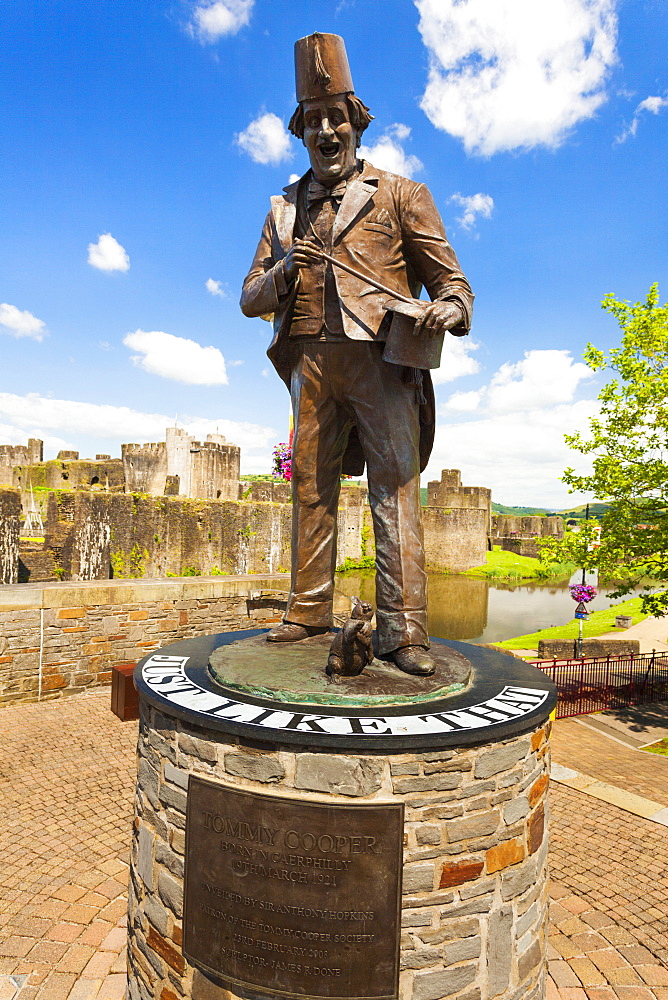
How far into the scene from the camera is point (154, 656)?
4.14 meters

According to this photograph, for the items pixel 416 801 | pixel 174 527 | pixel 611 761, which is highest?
pixel 174 527

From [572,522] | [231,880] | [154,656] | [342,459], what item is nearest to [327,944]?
[231,880]

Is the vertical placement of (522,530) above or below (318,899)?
above

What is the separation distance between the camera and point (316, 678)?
334 centimetres

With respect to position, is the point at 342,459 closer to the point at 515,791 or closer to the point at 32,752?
the point at 515,791

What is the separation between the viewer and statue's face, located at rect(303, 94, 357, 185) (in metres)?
3.72

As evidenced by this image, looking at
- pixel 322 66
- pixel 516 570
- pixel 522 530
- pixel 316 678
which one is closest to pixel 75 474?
pixel 516 570

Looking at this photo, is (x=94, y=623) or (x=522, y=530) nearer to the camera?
(x=94, y=623)

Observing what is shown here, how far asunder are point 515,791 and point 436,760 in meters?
0.55

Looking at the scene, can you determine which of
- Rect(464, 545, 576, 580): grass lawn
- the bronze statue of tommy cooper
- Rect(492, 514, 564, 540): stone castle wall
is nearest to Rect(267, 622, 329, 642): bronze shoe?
the bronze statue of tommy cooper

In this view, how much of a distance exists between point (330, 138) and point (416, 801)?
3649 millimetres

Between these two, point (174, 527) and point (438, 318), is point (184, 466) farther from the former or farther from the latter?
point (438, 318)

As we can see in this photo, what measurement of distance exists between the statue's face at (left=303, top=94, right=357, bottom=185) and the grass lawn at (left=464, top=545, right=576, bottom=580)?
3114 cm

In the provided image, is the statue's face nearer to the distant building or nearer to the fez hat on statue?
the fez hat on statue
